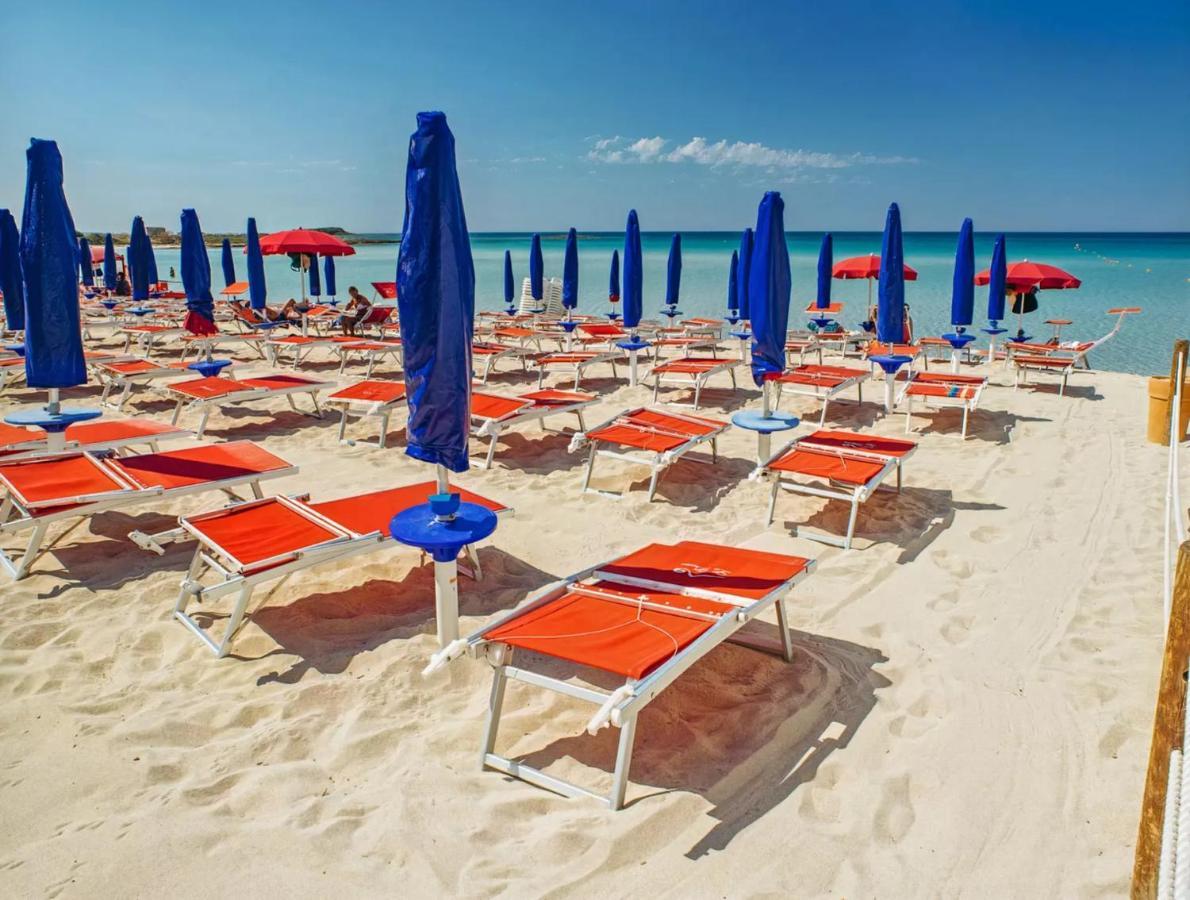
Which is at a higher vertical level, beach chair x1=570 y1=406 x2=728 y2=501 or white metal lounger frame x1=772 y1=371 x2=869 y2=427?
white metal lounger frame x1=772 y1=371 x2=869 y2=427

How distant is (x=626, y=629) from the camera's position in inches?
122

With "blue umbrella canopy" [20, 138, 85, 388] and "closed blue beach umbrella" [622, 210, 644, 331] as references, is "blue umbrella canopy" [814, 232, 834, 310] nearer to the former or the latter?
"closed blue beach umbrella" [622, 210, 644, 331]

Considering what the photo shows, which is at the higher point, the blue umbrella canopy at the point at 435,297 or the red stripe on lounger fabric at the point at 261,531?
the blue umbrella canopy at the point at 435,297

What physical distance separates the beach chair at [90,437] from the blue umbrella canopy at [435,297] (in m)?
3.83

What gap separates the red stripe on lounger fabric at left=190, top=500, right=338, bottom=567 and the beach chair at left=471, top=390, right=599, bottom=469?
2.49 metres

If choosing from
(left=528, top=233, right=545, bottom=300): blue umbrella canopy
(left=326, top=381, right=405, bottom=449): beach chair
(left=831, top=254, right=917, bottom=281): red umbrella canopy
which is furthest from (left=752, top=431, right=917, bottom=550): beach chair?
(left=528, top=233, right=545, bottom=300): blue umbrella canopy

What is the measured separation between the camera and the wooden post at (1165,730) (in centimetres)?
148

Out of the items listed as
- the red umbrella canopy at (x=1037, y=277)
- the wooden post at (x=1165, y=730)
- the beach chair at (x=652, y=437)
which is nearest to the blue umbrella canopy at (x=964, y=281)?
the red umbrella canopy at (x=1037, y=277)

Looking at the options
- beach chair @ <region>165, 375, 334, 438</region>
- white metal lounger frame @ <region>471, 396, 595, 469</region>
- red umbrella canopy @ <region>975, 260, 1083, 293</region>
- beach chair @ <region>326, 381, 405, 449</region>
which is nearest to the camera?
white metal lounger frame @ <region>471, 396, 595, 469</region>

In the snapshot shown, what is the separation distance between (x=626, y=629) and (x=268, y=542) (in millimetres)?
2048

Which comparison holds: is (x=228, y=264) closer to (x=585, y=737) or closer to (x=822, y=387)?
(x=822, y=387)

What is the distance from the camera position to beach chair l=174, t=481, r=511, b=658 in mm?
3666

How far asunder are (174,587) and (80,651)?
743 mm

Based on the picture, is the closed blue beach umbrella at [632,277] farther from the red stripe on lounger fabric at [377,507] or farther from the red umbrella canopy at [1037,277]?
the red umbrella canopy at [1037,277]
